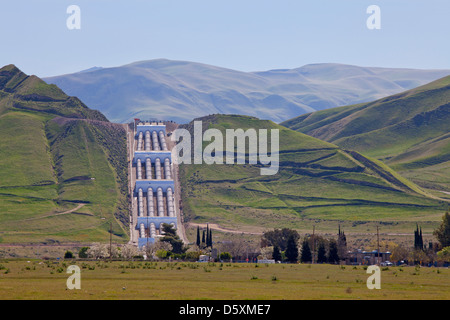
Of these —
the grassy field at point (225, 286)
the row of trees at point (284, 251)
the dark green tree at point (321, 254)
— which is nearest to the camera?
the grassy field at point (225, 286)

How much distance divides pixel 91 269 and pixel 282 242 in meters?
82.8

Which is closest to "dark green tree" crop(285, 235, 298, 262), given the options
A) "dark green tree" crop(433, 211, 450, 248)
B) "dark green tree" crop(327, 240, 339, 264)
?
"dark green tree" crop(327, 240, 339, 264)

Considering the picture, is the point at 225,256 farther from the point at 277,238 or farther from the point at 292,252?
the point at 277,238

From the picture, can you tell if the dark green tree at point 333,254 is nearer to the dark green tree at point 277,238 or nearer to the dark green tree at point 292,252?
the dark green tree at point 292,252

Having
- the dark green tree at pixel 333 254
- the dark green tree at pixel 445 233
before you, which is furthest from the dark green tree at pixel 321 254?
the dark green tree at pixel 445 233

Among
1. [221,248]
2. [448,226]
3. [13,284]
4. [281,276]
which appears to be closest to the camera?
[13,284]

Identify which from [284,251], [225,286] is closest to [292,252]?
[284,251]

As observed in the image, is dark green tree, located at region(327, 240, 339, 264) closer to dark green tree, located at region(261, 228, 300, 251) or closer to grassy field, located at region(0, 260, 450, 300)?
dark green tree, located at region(261, 228, 300, 251)

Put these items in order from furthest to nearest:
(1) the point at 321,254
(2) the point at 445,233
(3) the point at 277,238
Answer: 1. (3) the point at 277,238
2. (2) the point at 445,233
3. (1) the point at 321,254

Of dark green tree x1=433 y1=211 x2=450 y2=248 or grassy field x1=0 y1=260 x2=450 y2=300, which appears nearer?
grassy field x1=0 y1=260 x2=450 y2=300

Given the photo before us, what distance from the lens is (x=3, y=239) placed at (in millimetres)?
177250

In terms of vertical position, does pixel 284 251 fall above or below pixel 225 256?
above
